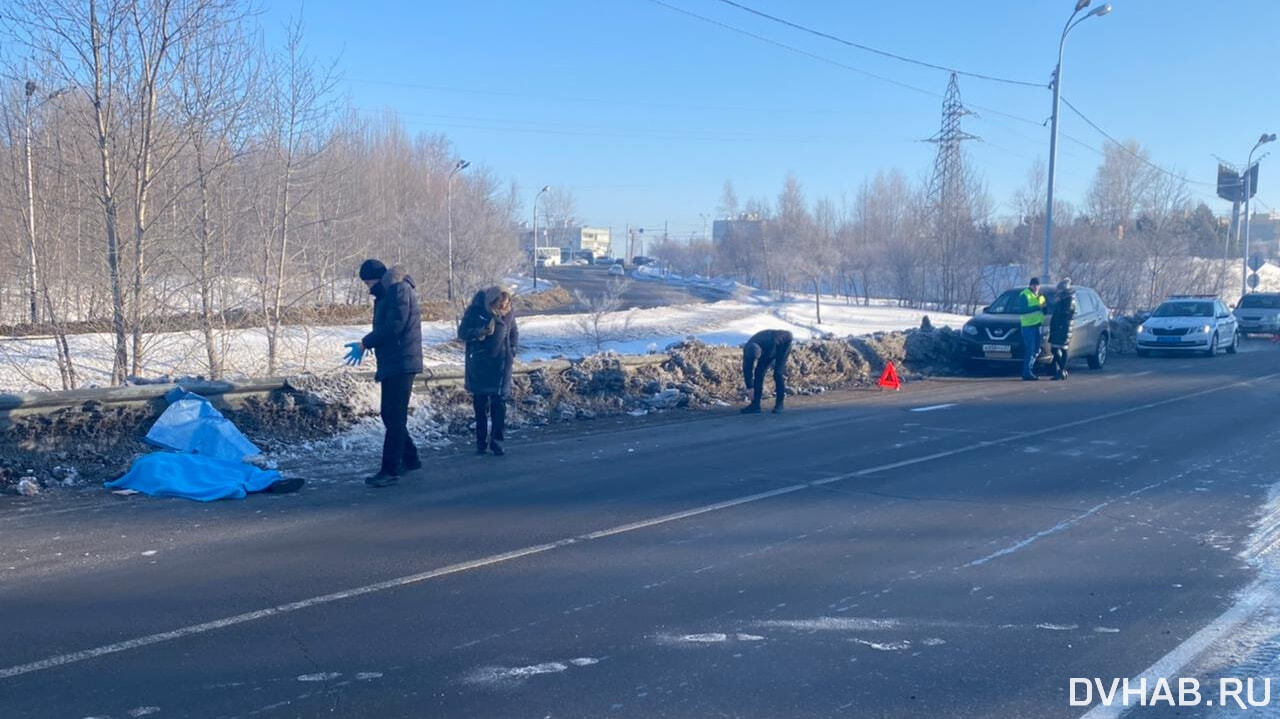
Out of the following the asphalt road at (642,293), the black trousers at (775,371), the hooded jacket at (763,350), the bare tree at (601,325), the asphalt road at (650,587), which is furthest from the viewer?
the asphalt road at (642,293)

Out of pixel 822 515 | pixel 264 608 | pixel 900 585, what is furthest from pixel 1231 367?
pixel 264 608

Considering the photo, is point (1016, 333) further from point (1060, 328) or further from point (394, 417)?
point (394, 417)

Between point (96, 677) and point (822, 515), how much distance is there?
5.23m

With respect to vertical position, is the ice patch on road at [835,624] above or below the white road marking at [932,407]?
below

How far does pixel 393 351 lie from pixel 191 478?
2063 millimetres

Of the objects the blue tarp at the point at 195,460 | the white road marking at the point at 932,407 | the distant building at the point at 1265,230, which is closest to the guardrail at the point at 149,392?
the blue tarp at the point at 195,460

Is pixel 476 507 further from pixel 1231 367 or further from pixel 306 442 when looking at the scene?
pixel 1231 367

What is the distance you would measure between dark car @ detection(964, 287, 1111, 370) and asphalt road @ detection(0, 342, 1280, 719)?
8.71m

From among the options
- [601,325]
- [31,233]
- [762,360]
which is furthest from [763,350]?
[601,325]

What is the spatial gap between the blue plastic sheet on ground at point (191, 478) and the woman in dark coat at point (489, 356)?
2.36 metres

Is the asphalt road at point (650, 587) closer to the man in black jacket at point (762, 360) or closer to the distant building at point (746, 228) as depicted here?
the man in black jacket at point (762, 360)

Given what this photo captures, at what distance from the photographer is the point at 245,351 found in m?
18.8

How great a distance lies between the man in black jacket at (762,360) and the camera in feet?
44.9

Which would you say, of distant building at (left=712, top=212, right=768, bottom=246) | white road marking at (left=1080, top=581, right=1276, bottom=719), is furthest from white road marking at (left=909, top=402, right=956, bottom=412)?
distant building at (left=712, top=212, right=768, bottom=246)
